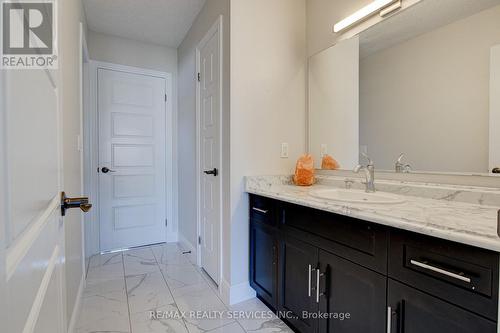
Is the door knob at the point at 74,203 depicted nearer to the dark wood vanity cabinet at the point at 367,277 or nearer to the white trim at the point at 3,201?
the white trim at the point at 3,201

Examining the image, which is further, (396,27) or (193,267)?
(193,267)

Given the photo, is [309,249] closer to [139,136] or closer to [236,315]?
[236,315]

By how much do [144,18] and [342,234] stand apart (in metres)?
2.67

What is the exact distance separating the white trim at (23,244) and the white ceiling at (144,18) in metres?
2.36

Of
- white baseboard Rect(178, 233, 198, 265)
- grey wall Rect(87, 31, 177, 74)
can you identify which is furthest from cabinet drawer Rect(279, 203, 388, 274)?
grey wall Rect(87, 31, 177, 74)

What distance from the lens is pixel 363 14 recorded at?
1.67m

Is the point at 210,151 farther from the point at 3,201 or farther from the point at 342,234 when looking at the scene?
the point at 3,201

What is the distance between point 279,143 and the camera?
206 cm

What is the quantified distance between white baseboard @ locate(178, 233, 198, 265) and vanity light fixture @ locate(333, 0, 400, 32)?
2347 mm

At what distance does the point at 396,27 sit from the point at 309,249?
1388mm

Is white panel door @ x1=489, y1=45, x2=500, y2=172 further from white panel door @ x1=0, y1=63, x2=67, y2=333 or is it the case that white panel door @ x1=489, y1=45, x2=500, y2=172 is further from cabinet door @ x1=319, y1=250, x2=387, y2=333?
white panel door @ x1=0, y1=63, x2=67, y2=333

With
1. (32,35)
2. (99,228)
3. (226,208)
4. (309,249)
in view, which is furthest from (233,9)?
(99,228)

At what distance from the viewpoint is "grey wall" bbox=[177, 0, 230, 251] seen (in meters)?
1.90

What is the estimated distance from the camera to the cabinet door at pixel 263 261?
1658 mm
